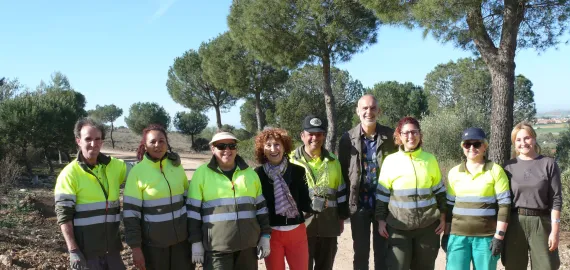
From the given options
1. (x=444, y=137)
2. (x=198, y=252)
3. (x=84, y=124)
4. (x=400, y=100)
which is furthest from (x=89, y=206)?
(x=400, y=100)

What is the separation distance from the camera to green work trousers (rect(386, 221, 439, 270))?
3.74 meters

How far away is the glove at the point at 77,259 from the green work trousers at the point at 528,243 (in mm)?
3594

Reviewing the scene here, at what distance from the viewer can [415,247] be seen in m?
3.80

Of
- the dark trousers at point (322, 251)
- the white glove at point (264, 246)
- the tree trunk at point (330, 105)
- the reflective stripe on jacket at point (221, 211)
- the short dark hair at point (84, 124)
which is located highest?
the tree trunk at point (330, 105)

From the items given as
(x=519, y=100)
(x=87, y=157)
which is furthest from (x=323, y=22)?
(x=519, y=100)

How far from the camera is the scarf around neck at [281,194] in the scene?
11.8ft

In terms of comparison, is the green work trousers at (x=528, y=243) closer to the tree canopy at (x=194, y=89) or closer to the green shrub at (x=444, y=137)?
the green shrub at (x=444, y=137)

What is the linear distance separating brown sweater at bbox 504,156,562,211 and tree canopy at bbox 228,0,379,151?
410 inches

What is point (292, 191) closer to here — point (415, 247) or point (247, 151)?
point (415, 247)

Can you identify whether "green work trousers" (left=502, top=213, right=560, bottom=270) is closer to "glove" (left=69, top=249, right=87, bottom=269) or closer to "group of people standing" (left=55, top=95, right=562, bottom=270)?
"group of people standing" (left=55, top=95, right=562, bottom=270)

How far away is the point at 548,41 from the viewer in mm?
10078

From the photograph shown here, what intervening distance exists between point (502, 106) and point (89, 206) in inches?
316

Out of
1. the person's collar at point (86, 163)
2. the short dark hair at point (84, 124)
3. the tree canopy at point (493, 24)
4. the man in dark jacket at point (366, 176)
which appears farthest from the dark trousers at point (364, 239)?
the tree canopy at point (493, 24)

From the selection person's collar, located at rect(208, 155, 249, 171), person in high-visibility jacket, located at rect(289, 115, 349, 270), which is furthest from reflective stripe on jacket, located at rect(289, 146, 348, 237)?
person's collar, located at rect(208, 155, 249, 171)
